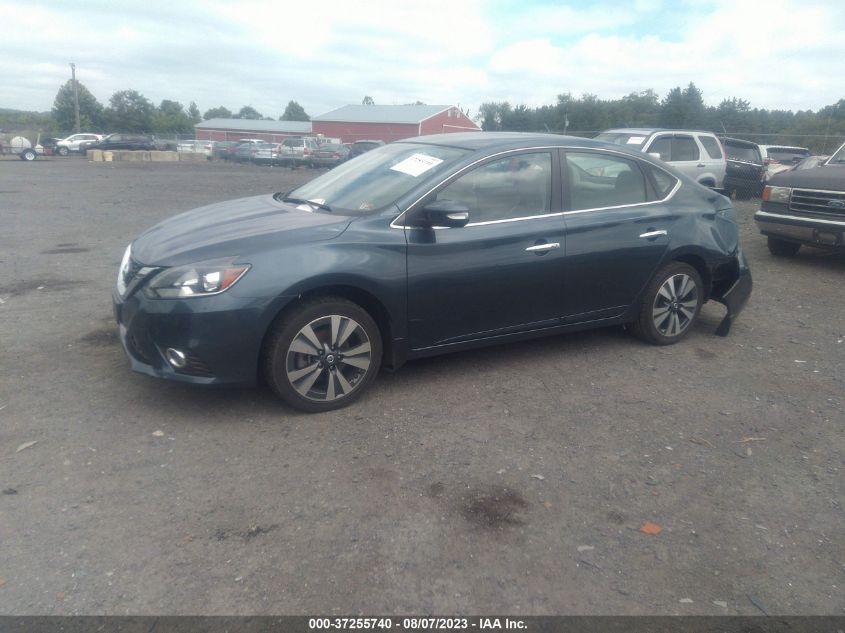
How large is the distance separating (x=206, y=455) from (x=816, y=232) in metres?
7.91

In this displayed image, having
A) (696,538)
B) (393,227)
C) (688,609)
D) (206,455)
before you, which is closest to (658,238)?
(393,227)

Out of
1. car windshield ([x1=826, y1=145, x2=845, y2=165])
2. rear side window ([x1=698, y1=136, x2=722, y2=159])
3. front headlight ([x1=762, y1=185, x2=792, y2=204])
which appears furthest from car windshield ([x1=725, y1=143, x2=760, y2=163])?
front headlight ([x1=762, y1=185, x2=792, y2=204])

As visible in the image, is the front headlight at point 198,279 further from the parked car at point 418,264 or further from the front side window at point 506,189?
the front side window at point 506,189

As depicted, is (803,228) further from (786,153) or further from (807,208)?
(786,153)

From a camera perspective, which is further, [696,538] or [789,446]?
[789,446]

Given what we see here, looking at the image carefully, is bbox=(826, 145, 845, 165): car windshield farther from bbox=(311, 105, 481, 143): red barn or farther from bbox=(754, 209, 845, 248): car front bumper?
bbox=(311, 105, 481, 143): red barn

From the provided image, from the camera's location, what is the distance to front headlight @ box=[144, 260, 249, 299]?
381 cm

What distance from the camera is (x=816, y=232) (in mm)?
8422

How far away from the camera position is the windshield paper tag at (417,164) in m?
4.67

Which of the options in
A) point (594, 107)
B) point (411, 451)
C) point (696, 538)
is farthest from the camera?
point (594, 107)

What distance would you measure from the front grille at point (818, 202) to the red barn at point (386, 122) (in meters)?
40.9

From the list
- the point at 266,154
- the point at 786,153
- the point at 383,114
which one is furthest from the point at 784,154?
the point at 383,114

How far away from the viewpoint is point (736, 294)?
5820 millimetres

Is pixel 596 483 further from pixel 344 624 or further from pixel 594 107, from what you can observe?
pixel 594 107
